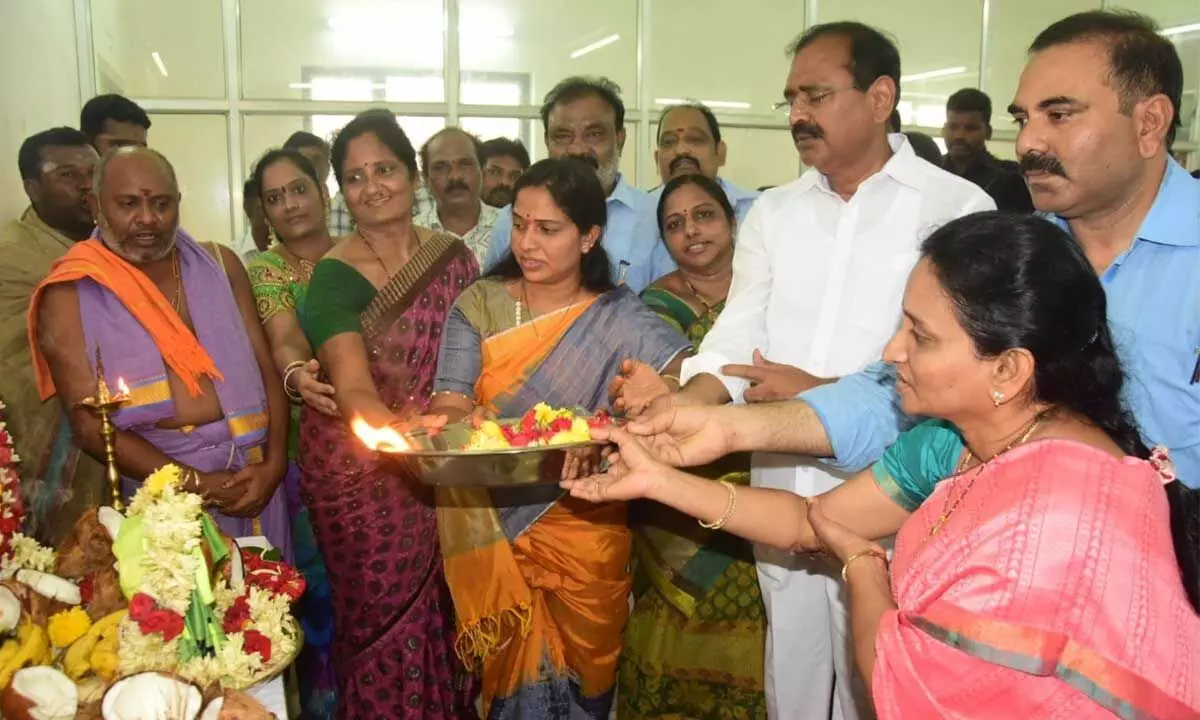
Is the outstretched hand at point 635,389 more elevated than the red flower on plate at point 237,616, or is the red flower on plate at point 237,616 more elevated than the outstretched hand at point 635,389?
the outstretched hand at point 635,389

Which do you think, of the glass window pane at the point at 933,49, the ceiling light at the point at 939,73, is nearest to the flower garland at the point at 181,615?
the glass window pane at the point at 933,49

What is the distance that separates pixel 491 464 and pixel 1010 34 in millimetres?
8594

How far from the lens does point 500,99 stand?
764 centimetres

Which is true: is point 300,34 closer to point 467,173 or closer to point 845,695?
point 467,173


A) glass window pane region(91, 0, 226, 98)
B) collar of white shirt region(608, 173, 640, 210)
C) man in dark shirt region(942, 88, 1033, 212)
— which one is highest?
glass window pane region(91, 0, 226, 98)

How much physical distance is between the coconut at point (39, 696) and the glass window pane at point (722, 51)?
714 centimetres

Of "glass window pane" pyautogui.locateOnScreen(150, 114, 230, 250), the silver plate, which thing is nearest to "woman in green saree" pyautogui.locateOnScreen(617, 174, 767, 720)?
the silver plate

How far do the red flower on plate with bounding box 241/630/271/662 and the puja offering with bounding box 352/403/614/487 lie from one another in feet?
1.47

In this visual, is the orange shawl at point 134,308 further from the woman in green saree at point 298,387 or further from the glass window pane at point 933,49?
the glass window pane at point 933,49

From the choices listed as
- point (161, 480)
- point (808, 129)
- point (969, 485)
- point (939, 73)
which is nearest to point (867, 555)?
point (969, 485)

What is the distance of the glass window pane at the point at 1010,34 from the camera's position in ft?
28.3

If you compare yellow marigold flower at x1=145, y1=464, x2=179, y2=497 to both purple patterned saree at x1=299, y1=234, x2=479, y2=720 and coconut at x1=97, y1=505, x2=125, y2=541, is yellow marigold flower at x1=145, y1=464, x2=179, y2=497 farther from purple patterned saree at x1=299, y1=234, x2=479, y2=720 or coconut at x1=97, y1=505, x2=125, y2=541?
purple patterned saree at x1=299, y1=234, x2=479, y2=720

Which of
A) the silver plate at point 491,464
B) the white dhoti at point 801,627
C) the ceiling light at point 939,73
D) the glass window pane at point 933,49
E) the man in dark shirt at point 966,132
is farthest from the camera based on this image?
the ceiling light at point 939,73

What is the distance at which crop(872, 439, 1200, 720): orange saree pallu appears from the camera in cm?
133
